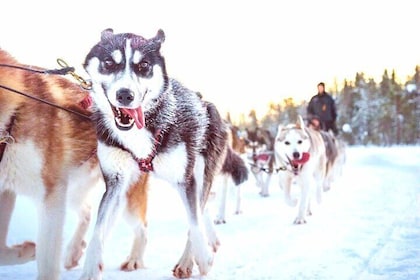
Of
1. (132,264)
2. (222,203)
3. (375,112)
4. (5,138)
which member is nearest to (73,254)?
(132,264)

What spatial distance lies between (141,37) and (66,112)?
1.88 feet

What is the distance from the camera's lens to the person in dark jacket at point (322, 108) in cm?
886

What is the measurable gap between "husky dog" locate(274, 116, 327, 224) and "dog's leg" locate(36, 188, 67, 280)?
272cm

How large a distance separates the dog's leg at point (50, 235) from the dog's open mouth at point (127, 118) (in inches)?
16.7

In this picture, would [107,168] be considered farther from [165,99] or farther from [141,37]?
[141,37]

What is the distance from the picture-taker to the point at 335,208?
5.17 meters

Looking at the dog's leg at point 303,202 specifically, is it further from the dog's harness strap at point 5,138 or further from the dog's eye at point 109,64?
the dog's harness strap at point 5,138

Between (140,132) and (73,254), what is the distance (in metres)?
1.01

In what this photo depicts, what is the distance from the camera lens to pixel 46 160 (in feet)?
7.63

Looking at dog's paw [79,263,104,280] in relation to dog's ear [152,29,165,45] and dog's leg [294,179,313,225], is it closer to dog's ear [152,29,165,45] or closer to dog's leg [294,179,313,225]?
dog's ear [152,29,165,45]

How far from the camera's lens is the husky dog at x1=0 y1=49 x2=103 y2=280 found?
225 cm

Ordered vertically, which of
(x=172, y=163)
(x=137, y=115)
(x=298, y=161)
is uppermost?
(x=137, y=115)

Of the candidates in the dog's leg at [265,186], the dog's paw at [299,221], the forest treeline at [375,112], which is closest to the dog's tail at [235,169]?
the dog's paw at [299,221]

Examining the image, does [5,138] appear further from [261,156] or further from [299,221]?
[261,156]
